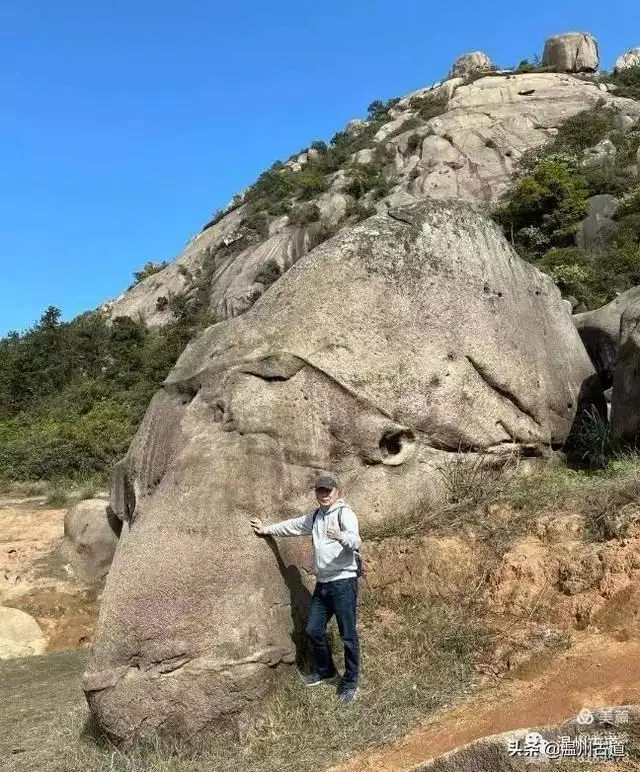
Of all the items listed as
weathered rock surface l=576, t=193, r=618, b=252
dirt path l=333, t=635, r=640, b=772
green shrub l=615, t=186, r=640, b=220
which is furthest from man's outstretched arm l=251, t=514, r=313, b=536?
green shrub l=615, t=186, r=640, b=220

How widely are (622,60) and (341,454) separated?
56716mm

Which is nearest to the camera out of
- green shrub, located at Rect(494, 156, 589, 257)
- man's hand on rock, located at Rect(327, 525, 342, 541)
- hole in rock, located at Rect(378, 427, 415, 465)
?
man's hand on rock, located at Rect(327, 525, 342, 541)

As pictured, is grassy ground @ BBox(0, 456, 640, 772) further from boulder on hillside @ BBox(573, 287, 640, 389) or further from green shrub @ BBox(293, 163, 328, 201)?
green shrub @ BBox(293, 163, 328, 201)

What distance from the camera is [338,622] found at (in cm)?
488

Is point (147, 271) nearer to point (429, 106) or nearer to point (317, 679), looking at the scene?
point (429, 106)

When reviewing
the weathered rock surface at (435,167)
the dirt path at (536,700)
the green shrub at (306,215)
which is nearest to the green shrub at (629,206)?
the weathered rock surface at (435,167)

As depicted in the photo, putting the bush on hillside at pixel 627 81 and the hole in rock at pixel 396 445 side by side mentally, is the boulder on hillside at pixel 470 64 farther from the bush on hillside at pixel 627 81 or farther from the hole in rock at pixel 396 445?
the hole in rock at pixel 396 445

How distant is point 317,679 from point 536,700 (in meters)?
1.49

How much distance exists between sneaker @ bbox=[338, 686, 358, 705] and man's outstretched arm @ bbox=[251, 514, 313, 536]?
1.03 m

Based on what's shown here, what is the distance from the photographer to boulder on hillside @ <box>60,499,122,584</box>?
10.4m

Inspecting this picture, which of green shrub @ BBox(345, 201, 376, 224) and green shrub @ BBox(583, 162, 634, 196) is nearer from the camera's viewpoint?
green shrub @ BBox(583, 162, 634, 196)

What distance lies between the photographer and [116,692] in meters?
4.92

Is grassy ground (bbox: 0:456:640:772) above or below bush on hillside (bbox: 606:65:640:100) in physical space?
below

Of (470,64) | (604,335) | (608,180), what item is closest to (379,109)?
(470,64)
